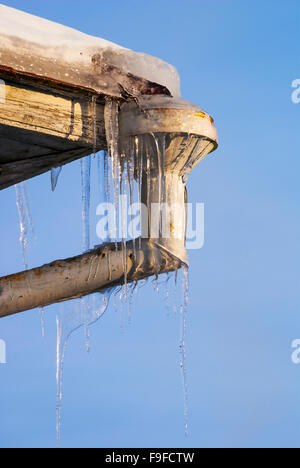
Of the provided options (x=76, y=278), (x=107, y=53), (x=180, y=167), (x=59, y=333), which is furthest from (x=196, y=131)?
(x=59, y=333)

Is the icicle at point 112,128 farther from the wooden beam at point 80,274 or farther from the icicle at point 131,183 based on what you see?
the wooden beam at point 80,274

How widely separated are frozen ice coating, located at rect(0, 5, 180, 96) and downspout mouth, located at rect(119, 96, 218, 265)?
0.75 ft

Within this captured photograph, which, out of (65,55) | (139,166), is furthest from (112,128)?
(65,55)

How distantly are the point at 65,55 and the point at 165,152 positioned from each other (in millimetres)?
928

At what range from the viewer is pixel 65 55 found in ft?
18.9

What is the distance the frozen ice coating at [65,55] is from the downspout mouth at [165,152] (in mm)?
230

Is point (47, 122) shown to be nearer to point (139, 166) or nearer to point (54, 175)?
point (139, 166)

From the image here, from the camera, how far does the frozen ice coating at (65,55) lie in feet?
18.3

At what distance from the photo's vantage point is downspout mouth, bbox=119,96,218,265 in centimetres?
601

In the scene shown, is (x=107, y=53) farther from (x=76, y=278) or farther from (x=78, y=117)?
(x=76, y=278)

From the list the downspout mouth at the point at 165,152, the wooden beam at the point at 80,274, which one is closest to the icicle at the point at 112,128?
the downspout mouth at the point at 165,152

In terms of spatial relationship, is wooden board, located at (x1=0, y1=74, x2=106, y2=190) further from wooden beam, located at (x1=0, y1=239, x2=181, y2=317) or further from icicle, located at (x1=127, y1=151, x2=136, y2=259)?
wooden beam, located at (x1=0, y1=239, x2=181, y2=317)

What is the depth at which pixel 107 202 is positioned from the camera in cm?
644

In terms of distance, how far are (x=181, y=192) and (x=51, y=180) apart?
3.33 ft
